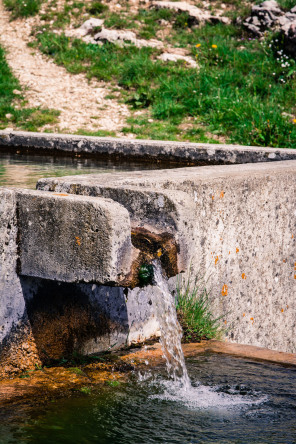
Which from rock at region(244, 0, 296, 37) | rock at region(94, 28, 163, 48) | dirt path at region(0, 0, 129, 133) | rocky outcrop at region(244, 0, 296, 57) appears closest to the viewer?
dirt path at region(0, 0, 129, 133)

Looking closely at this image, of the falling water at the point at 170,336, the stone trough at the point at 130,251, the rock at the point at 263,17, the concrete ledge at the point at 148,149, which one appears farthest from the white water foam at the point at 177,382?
the rock at the point at 263,17

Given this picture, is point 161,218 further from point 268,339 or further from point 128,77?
point 128,77

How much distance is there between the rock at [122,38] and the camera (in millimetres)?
11164

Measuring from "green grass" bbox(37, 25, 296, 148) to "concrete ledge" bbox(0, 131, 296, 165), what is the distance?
7.97 feet

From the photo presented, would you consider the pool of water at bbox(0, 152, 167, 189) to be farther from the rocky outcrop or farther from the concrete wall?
the rocky outcrop

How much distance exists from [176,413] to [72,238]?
737 mm

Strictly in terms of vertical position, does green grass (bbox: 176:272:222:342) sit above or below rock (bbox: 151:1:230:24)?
below

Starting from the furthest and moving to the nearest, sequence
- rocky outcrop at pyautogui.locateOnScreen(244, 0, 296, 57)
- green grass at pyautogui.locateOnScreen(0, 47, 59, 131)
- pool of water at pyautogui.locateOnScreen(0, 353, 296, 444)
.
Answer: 1. rocky outcrop at pyautogui.locateOnScreen(244, 0, 296, 57)
2. green grass at pyautogui.locateOnScreen(0, 47, 59, 131)
3. pool of water at pyautogui.locateOnScreen(0, 353, 296, 444)

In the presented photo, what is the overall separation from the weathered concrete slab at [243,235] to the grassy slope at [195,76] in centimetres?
349

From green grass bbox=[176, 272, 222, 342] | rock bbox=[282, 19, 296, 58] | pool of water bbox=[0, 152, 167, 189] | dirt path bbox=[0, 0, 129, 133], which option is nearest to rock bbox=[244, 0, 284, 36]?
rock bbox=[282, 19, 296, 58]

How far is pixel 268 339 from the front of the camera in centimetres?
377

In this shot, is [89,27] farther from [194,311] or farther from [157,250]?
[157,250]

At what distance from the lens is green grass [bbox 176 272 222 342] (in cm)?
294

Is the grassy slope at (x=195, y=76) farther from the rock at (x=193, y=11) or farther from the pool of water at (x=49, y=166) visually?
the pool of water at (x=49, y=166)
